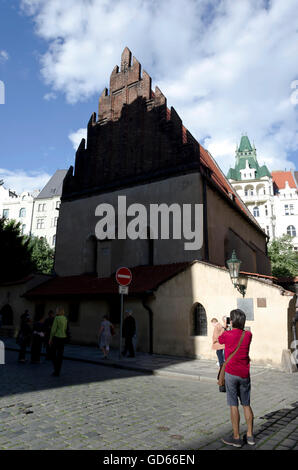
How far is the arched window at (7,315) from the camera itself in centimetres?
1886

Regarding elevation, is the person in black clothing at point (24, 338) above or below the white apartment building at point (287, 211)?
below

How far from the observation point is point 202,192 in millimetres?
16547

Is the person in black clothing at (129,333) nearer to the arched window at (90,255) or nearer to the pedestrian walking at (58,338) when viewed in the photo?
the pedestrian walking at (58,338)

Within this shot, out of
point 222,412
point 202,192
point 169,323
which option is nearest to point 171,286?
point 169,323

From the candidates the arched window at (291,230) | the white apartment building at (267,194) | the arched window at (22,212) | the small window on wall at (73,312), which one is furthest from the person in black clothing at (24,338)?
the arched window at (291,230)

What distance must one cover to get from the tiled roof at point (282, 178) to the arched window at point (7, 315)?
6019 cm

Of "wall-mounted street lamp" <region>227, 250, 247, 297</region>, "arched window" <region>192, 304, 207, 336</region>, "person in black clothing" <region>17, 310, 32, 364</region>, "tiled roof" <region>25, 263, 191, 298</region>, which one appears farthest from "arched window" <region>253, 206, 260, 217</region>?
"person in black clothing" <region>17, 310, 32, 364</region>

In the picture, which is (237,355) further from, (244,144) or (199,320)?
(244,144)

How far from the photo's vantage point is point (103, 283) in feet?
54.2

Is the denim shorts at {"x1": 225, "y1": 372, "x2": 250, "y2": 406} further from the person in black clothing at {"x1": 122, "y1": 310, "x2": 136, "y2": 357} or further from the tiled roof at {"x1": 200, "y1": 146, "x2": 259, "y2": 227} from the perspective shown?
the tiled roof at {"x1": 200, "y1": 146, "x2": 259, "y2": 227}

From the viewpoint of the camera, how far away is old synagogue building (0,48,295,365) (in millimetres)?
12289

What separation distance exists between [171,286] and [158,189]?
6192mm

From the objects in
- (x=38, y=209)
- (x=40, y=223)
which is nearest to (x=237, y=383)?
(x=40, y=223)

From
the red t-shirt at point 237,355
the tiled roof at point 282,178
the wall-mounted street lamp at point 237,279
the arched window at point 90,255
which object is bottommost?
the red t-shirt at point 237,355
